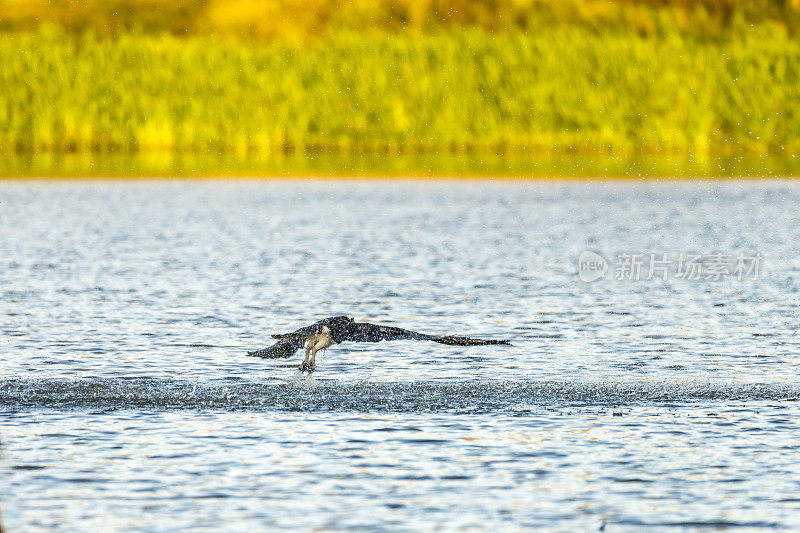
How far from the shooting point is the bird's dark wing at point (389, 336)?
13453 mm

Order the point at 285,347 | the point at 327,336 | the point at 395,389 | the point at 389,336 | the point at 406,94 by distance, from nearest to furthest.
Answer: the point at 389,336
the point at 327,336
the point at 285,347
the point at 395,389
the point at 406,94

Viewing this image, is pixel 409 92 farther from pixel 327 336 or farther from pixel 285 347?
pixel 327 336

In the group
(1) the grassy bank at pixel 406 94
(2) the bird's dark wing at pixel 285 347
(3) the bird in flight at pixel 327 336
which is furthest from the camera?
(1) the grassy bank at pixel 406 94

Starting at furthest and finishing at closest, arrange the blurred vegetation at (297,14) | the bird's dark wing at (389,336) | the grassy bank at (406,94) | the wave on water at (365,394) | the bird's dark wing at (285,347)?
the blurred vegetation at (297,14)
the grassy bank at (406,94)
the bird's dark wing at (285,347)
the wave on water at (365,394)
the bird's dark wing at (389,336)

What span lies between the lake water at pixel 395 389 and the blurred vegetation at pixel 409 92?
60.2 feet

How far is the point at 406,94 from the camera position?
50.5 metres

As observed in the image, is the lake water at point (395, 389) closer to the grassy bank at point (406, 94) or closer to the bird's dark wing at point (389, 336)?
the bird's dark wing at point (389, 336)

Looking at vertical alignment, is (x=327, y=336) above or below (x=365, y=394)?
above

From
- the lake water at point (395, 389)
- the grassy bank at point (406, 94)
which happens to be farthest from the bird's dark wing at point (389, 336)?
the grassy bank at point (406, 94)

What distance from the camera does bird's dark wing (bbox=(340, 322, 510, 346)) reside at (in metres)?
13.5

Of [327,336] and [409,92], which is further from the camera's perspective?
[409,92]

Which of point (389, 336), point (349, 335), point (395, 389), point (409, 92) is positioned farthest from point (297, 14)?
point (389, 336)

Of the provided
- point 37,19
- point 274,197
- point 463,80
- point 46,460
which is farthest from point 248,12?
point 46,460

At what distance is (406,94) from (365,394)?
36.1 m
